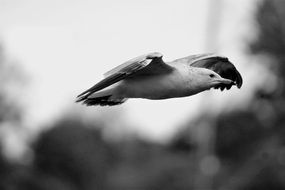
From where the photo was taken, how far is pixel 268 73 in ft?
155

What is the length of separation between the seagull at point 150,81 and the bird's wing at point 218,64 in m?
0.69

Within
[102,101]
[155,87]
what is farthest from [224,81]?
[102,101]

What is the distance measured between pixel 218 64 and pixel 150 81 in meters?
2.26

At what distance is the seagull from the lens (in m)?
13.3

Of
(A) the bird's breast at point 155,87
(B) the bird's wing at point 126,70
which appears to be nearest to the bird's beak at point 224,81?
(A) the bird's breast at point 155,87

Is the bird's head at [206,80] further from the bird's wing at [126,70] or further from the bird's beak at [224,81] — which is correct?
the bird's wing at [126,70]

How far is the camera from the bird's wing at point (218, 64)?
15.2 m

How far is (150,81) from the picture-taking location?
13.8 metres

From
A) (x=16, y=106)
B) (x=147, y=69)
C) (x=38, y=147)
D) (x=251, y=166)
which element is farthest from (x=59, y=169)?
(x=147, y=69)

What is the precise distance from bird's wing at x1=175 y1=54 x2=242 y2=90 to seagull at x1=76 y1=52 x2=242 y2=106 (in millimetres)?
689

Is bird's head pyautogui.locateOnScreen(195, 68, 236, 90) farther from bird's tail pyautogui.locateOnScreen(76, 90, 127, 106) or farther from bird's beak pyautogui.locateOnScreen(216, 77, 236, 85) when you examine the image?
bird's tail pyautogui.locateOnScreen(76, 90, 127, 106)

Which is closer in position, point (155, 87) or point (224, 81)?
point (155, 87)

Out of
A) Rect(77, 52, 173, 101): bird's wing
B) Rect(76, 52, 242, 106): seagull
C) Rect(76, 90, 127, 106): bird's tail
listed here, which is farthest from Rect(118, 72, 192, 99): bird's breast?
Rect(76, 90, 127, 106): bird's tail

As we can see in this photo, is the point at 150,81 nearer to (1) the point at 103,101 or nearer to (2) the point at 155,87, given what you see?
(2) the point at 155,87
